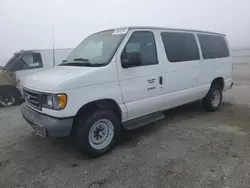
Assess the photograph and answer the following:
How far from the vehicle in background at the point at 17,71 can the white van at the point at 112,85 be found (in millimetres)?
4081

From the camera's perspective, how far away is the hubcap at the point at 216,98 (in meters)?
6.14

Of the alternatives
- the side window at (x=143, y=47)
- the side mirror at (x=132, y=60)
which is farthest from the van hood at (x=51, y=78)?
the side window at (x=143, y=47)

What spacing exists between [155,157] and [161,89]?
1.40 m

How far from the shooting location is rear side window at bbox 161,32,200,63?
4.75 m

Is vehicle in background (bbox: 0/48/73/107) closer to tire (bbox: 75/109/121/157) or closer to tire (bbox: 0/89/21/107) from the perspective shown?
tire (bbox: 0/89/21/107)

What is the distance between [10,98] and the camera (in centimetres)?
819

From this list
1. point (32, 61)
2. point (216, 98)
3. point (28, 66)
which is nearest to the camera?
point (216, 98)

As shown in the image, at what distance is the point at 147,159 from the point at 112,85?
1.30 metres

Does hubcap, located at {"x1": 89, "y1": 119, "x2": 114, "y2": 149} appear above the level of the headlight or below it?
below

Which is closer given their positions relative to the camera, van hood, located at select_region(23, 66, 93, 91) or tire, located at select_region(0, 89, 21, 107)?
van hood, located at select_region(23, 66, 93, 91)

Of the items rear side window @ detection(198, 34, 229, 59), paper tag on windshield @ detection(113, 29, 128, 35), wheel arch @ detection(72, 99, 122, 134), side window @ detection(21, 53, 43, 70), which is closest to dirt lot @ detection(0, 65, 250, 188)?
wheel arch @ detection(72, 99, 122, 134)

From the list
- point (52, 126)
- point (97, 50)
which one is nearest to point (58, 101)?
point (52, 126)

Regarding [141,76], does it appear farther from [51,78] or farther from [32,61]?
[32,61]

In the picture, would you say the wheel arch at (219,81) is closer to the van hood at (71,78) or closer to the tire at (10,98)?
the van hood at (71,78)
